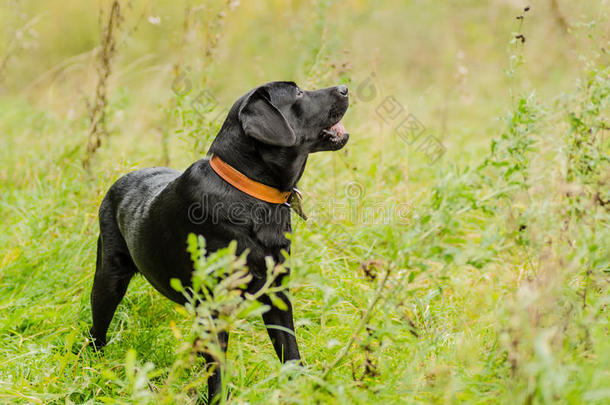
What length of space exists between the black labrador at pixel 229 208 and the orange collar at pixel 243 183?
2 cm

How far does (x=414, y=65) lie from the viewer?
10078 millimetres

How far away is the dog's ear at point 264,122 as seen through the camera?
8.32 ft

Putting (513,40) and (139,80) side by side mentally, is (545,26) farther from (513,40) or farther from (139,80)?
(513,40)

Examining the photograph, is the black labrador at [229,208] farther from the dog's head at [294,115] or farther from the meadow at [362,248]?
the meadow at [362,248]

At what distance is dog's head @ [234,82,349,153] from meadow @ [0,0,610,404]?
0.60 metres

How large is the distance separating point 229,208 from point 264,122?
46 cm

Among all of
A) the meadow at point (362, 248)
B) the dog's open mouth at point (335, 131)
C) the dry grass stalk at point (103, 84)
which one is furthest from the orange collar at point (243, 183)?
the dry grass stalk at point (103, 84)

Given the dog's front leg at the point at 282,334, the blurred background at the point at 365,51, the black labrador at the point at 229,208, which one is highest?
the blurred background at the point at 365,51

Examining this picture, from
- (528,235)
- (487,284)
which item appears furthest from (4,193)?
(528,235)

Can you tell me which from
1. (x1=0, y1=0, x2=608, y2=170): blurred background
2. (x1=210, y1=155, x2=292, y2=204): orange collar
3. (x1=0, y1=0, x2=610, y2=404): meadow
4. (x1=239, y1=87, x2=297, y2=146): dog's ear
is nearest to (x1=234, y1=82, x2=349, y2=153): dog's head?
(x1=239, y1=87, x2=297, y2=146): dog's ear

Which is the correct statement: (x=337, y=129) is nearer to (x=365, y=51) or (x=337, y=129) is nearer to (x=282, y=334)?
(x=282, y=334)

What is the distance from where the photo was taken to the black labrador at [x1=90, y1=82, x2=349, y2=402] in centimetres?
245

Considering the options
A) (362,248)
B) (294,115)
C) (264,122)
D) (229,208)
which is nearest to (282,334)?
(229,208)

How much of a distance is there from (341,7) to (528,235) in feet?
22.8
